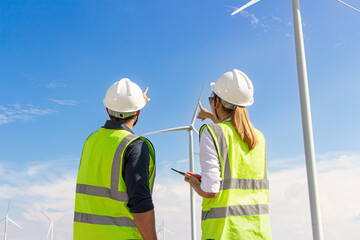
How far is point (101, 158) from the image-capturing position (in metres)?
5.03

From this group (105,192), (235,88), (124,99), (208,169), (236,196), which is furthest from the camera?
(124,99)

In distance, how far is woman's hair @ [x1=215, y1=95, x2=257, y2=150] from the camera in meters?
4.93

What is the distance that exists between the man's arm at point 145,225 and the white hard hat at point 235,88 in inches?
77.8

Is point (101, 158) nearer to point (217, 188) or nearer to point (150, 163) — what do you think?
point (150, 163)

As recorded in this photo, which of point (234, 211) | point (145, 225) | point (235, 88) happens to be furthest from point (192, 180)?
point (235, 88)

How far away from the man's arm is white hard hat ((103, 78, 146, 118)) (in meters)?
1.58

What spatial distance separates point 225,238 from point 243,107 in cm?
185

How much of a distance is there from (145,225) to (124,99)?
6.28 feet

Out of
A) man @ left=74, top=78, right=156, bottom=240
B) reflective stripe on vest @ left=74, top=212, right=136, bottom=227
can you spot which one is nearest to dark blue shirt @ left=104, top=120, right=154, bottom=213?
man @ left=74, top=78, right=156, bottom=240

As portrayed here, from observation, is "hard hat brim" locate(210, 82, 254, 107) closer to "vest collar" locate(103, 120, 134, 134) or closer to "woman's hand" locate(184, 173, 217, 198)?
"woman's hand" locate(184, 173, 217, 198)

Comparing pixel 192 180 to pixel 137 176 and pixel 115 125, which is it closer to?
pixel 137 176

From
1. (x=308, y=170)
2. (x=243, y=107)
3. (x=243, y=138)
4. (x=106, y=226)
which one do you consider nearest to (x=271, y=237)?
(x=243, y=138)

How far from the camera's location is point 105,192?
490 cm

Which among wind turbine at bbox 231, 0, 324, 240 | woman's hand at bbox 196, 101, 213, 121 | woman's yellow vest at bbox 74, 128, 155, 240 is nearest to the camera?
woman's yellow vest at bbox 74, 128, 155, 240
